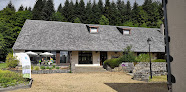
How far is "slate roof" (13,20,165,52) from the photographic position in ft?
67.2

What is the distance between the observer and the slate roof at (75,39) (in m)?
20.5

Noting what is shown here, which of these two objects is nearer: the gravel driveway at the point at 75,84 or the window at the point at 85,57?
the gravel driveway at the point at 75,84

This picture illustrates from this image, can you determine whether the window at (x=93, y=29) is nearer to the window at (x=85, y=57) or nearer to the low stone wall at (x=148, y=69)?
the window at (x=85, y=57)

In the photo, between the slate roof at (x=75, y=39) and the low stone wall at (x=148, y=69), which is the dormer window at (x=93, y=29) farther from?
the low stone wall at (x=148, y=69)

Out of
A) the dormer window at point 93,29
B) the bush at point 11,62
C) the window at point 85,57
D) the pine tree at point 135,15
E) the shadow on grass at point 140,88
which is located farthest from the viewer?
the pine tree at point 135,15

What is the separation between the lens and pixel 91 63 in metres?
22.5

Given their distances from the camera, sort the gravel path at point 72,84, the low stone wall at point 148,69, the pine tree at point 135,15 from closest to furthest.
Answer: the gravel path at point 72,84, the low stone wall at point 148,69, the pine tree at point 135,15

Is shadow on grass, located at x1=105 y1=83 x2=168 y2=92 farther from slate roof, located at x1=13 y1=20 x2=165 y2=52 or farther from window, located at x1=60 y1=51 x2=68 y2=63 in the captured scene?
window, located at x1=60 y1=51 x2=68 y2=63

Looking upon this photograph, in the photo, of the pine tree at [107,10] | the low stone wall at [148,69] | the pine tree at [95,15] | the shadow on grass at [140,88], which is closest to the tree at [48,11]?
the pine tree at [95,15]

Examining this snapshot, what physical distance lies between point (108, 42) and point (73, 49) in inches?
228

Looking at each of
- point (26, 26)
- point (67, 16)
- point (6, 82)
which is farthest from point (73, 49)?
point (67, 16)

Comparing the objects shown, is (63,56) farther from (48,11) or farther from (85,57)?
(48,11)

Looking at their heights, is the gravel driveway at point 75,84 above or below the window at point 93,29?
below

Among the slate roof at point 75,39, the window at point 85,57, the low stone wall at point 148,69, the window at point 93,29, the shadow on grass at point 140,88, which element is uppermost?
the window at point 93,29
